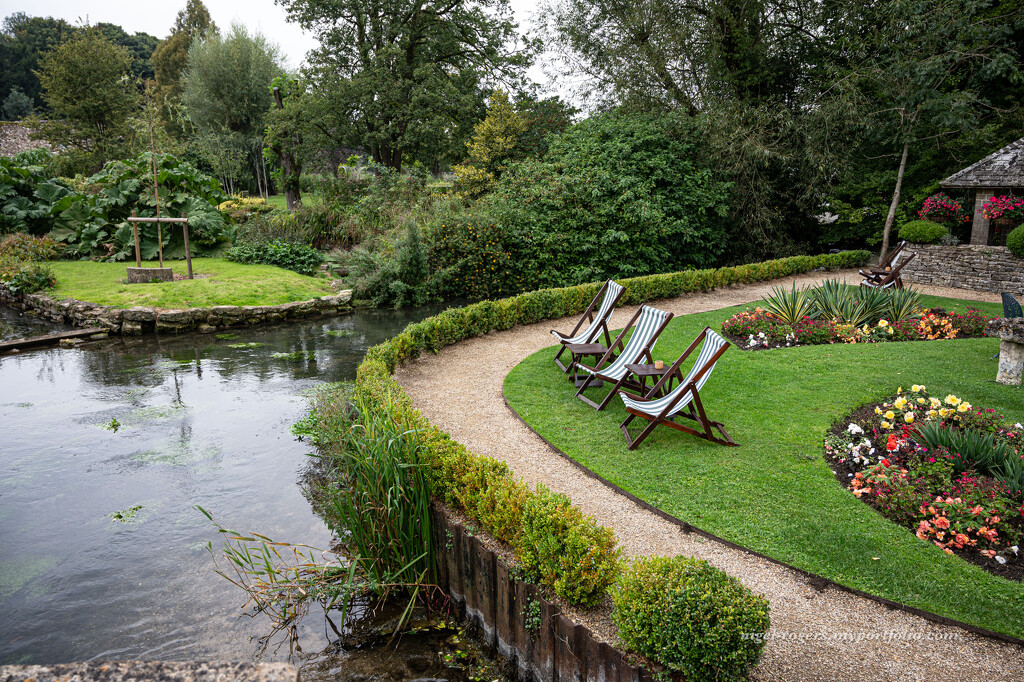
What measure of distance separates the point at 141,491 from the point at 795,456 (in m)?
6.55

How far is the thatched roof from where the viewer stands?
14680mm

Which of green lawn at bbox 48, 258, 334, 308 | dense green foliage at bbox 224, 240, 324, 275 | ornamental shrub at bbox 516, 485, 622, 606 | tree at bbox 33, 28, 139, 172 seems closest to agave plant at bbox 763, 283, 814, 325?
ornamental shrub at bbox 516, 485, 622, 606

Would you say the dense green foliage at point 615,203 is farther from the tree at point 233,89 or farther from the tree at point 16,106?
the tree at point 16,106

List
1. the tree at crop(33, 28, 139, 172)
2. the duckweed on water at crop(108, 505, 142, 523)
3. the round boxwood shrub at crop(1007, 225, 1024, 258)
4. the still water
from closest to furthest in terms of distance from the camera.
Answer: the still water → the duckweed on water at crop(108, 505, 142, 523) → the round boxwood shrub at crop(1007, 225, 1024, 258) → the tree at crop(33, 28, 139, 172)

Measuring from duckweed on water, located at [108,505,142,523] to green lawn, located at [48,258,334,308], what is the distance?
832cm

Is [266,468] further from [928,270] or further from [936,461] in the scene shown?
[928,270]

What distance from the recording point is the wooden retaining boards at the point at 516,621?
2.92 metres

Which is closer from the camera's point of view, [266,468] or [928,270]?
[266,468]

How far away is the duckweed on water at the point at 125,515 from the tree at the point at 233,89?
27522 millimetres

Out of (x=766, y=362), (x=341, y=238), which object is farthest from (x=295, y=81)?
(x=766, y=362)

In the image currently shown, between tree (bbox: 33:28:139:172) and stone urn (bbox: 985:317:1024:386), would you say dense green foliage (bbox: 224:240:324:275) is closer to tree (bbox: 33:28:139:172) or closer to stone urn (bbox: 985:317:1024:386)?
tree (bbox: 33:28:139:172)

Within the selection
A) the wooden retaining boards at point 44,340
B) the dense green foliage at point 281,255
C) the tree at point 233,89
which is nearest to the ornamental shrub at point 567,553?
the wooden retaining boards at point 44,340

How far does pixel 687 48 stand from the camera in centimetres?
1856

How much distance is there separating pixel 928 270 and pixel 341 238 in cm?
1709
